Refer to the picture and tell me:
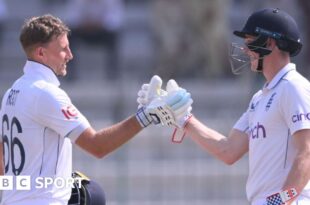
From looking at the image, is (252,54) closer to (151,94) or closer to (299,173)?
(151,94)

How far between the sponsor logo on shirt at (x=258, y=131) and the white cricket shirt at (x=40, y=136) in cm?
101

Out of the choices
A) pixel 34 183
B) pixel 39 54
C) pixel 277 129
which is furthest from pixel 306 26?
pixel 34 183

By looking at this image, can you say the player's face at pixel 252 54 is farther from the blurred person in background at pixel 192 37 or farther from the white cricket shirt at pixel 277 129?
the blurred person in background at pixel 192 37

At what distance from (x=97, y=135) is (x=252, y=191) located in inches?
39.4

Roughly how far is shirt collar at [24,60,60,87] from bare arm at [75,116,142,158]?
0.39 meters

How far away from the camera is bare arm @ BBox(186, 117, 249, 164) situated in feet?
24.1

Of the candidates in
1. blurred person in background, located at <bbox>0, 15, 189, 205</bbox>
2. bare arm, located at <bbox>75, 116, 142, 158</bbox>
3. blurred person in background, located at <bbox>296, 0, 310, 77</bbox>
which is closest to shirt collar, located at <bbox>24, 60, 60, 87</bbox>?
blurred person in background, located at <bbox>0, 15, 189, 205</bbox>

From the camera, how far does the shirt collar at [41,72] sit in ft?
23.4

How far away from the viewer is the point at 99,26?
14.7 metres

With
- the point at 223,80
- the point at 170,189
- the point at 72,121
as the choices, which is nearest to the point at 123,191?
the point at 170,189

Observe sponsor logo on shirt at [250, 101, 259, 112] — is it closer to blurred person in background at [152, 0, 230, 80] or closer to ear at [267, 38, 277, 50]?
ear at [267, 38, 277, 50]

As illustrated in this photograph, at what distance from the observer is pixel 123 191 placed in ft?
40.1

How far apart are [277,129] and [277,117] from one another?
0.07 meters

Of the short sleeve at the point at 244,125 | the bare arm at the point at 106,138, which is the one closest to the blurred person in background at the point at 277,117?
the short sleeve at the point at 244,125
